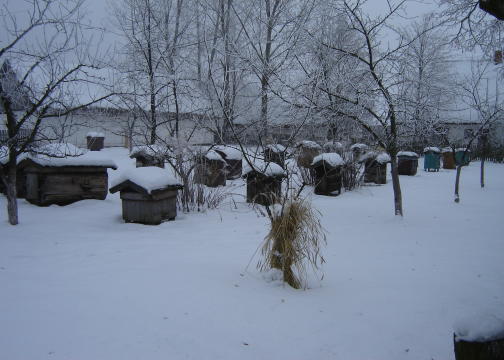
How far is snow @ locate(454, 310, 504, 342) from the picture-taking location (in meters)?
1.48

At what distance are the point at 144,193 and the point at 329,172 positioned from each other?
5.28 m

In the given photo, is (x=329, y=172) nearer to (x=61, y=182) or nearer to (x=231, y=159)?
(x=231, y=159)

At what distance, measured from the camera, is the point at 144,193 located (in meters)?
5.71

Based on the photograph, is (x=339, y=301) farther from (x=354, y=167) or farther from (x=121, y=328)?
(x=354, y=167)

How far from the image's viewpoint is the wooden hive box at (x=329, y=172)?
31.0 ft

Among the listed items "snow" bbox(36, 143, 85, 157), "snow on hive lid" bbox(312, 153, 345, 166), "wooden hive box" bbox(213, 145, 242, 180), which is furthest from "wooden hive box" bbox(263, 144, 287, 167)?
"snow" bbox(36, 143, 85, 157)

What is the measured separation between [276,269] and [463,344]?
205cm

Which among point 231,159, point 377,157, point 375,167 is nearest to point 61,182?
point 231,159

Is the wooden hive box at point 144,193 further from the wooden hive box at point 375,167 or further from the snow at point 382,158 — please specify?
the snow at point 382,158

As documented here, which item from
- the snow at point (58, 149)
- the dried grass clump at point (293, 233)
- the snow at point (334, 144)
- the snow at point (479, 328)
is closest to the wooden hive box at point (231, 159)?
the snow at point (334, 144)

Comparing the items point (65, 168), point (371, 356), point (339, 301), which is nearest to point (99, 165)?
point (65, 168)

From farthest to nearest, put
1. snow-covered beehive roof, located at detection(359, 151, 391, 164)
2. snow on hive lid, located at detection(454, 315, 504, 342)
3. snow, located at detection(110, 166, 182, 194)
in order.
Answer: snow-covered beehive roof, located at detection(359, 151, 391, 164), snow, located at detection(110, 166, 182, 194), snow on hive lid, located at detection(454, 315, 504, 342)

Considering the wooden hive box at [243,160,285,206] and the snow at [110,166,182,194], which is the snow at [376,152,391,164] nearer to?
the wooden hive box at [243,160,285,206]

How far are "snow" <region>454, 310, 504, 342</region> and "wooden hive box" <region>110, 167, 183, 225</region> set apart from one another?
186 inches
